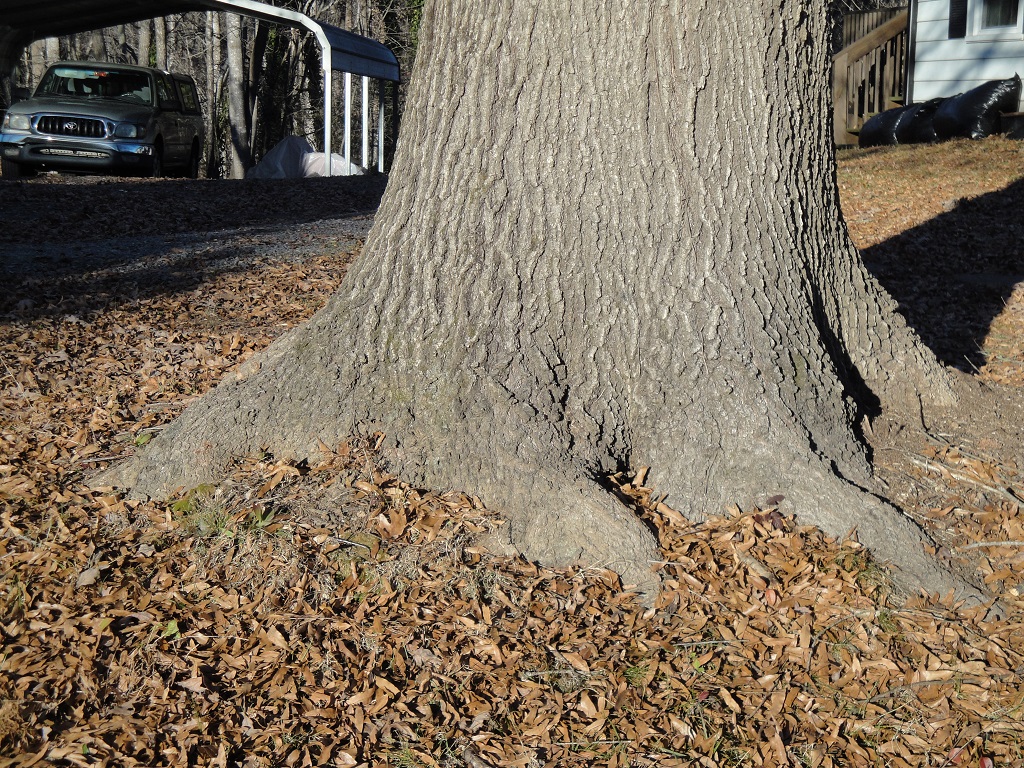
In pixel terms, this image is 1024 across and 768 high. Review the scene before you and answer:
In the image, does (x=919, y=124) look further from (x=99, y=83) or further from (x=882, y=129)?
(x=99, y=83)

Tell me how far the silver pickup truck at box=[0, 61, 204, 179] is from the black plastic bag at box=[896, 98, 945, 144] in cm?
1138

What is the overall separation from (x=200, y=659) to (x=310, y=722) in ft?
1.38

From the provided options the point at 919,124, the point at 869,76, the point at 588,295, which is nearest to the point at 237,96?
the point at 869,76

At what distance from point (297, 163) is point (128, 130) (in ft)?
12.3

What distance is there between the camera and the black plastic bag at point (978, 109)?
1330 centimetres

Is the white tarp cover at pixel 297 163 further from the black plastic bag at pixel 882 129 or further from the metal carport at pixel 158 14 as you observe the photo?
the black plastic bag at pixel 882 129

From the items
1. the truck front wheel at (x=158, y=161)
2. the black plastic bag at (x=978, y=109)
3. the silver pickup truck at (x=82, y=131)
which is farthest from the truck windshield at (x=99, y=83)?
the black plastic bag at (x=978, y=109)

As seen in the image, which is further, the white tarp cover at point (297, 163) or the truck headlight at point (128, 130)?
the white tarp cover at point (297, 163)

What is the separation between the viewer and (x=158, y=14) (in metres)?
17.9

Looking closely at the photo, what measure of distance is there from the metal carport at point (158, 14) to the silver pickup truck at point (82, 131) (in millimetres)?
1981

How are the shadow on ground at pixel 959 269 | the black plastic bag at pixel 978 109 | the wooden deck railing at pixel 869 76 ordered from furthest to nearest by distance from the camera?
1. the wooden deck railing at pixel 869 76
2. the black plastic bag at pixel 978 109
3. the shadow on ground at pixel 959 269

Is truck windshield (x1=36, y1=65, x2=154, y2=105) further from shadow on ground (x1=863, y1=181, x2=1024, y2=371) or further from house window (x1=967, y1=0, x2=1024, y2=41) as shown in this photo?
house window (x1=967, y1=0, x2=1024, y2=41)

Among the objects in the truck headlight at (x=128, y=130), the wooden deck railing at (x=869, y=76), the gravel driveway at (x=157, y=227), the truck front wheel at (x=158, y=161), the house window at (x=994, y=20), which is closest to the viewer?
the gravel driveway at (x=157, y=227)

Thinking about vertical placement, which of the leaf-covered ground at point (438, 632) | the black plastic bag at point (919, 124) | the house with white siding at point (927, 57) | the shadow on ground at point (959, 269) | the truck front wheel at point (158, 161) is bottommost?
the leaf-covered ground at point (438, 632)
